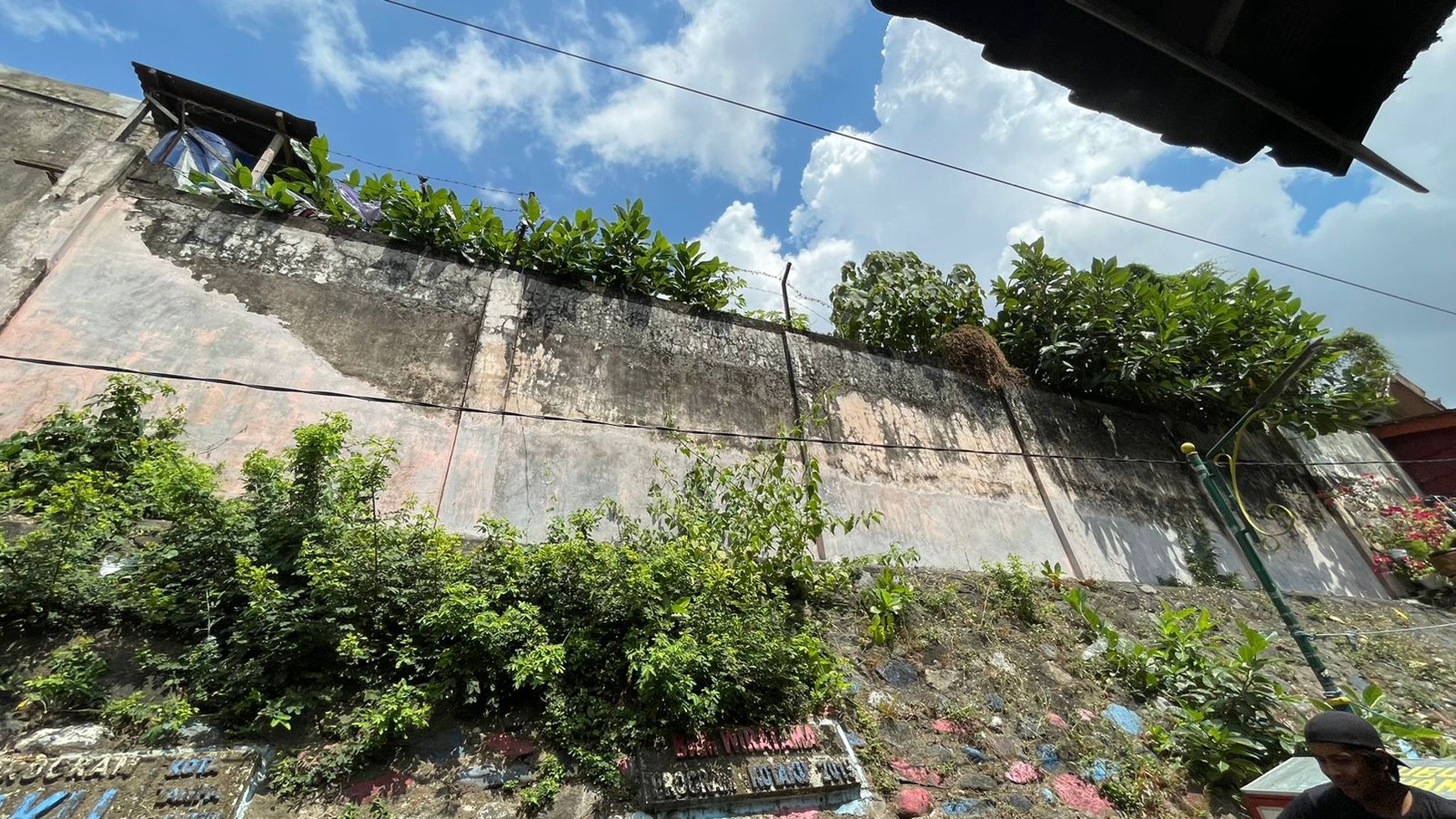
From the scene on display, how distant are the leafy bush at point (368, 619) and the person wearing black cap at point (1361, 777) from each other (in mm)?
2302

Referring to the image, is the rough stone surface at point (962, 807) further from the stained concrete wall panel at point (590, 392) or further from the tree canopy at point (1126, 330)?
the tree canopy at point (1126, 330)

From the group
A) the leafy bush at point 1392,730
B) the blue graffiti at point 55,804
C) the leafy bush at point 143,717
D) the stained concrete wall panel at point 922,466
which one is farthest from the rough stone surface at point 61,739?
the leafy bush at point 1392,730

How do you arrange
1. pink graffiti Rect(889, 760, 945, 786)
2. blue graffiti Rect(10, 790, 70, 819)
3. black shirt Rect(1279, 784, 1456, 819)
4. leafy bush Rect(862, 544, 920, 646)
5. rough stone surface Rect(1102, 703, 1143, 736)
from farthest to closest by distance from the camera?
leafy bush Rect(862, 544, 920, 646) → rough stone surface Rect(1102, 703, 1143, 736) → pink graffiti Rect(889, 760, 945, 786) → blue graffiti Rect(10, 790, 70, 819) → black shirt Rect(1279, 784, 1456, 819)

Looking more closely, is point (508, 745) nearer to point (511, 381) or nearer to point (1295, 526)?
point (511, 381)

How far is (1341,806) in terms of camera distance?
2.48 metres

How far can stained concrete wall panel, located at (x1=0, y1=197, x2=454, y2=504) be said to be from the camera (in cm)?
437

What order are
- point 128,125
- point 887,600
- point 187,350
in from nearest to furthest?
point 187,350 < point 887,600 < point 128,125

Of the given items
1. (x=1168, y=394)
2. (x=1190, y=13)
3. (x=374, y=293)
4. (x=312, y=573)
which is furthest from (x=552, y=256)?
(x=1168, y=394)

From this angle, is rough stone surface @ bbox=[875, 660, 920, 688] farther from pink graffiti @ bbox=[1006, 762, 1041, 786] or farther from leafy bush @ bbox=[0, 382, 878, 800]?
pink graffiti @ bbox=[1006, 762, 1041, 786]

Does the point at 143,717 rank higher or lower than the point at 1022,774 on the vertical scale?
higher

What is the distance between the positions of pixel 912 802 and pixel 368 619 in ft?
10.4

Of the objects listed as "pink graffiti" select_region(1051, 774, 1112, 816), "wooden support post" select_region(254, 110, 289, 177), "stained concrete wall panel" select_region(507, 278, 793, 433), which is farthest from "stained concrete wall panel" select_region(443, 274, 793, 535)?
"wooden support post" select_region(254, 110, 289, 177)

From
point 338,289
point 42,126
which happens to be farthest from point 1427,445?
point 42,126

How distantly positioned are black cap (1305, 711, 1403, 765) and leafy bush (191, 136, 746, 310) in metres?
5.33
